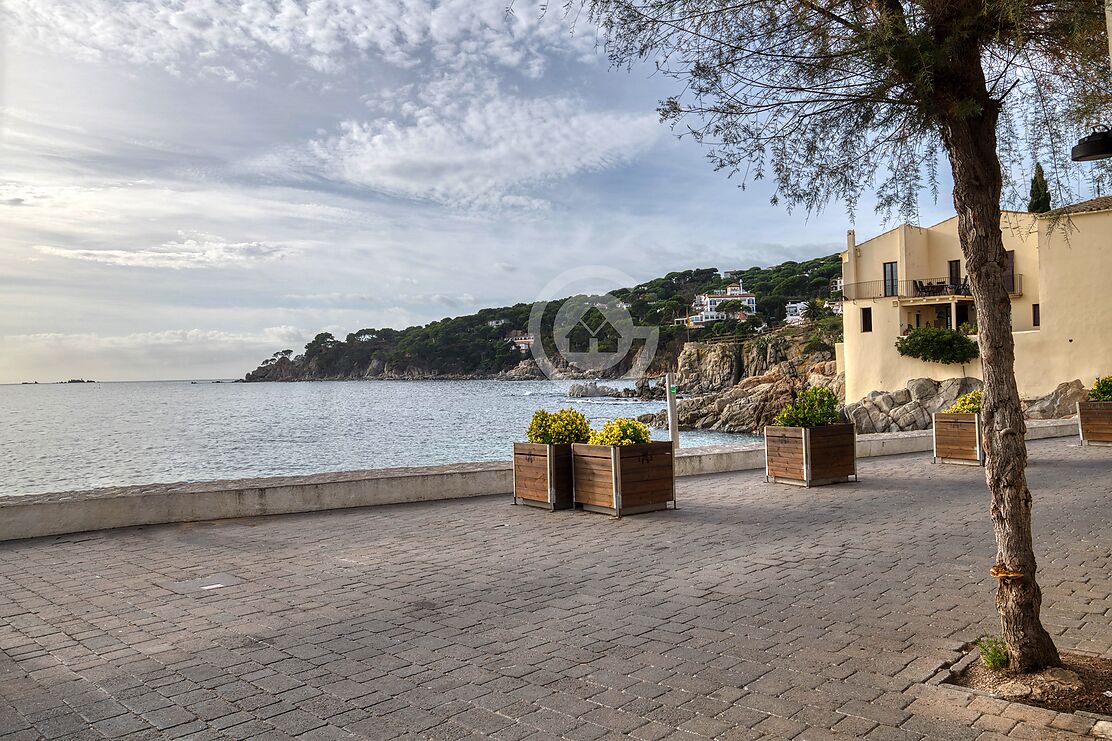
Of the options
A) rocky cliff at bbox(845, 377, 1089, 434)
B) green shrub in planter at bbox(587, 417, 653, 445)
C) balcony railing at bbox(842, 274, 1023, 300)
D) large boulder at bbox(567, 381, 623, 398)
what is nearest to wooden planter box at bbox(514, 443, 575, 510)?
green shrub in planter at bbox(587, 417, 653, 445)

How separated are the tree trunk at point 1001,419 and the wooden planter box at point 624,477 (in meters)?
5.24

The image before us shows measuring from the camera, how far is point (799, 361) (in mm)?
70312

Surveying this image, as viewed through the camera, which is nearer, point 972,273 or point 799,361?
point 972,273

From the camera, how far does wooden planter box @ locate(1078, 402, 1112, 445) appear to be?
14898 mm

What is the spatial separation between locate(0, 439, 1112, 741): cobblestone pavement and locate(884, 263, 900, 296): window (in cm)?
4072

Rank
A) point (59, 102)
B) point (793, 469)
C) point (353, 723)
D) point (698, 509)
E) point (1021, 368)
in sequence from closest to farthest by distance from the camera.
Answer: point (353, 723) < point (698, 509) < point (793, 469) < point (59, 102) < point (1021, 368)

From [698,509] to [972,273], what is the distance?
582 cm

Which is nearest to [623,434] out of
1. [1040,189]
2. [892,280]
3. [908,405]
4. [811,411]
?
[811,411]

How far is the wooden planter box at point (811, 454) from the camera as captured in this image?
36.1 ft

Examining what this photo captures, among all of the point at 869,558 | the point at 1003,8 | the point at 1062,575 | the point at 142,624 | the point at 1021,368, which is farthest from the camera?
the point at 1021,368

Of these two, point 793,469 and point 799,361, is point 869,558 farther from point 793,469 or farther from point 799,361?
point 799,361

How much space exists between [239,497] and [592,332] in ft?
214

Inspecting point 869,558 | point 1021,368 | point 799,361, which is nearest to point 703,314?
point 799,361

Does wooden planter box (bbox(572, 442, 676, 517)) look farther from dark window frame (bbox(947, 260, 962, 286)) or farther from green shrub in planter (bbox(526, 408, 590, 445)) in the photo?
dark window frame (bbox(947, 260, 962, 286))
